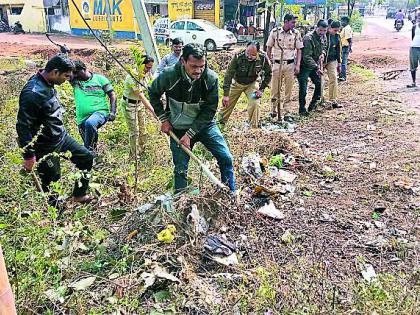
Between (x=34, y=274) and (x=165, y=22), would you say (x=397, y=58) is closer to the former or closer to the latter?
(x=165, y=22)

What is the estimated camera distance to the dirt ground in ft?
10.4

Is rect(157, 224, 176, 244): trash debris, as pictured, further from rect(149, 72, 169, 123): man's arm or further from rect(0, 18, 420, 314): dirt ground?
rect(149, 72, 169, 123): man's arm

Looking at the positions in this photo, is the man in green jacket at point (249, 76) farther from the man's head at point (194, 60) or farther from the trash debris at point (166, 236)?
the trash debris at point (166, 236)

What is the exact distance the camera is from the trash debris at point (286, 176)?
482 cm

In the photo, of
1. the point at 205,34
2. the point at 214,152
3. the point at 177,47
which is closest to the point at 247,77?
the point at 177,47

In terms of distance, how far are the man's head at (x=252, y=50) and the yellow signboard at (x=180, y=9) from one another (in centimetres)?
1737

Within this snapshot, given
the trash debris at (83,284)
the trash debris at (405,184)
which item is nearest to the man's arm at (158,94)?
the trash debris at (83,284)

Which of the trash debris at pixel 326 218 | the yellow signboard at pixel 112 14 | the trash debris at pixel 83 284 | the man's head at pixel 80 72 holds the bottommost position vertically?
the trash debris at pixel 326 218

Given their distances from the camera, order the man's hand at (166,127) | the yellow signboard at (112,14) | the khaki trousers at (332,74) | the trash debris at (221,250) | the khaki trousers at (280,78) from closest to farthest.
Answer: the trash debris at (221,250)
the man's hand at (166,127)
the khaki trousers at (280,78)
the khaki trousers at (332,74)
the yellow signboard at (112,14)

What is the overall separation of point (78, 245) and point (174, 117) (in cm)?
142

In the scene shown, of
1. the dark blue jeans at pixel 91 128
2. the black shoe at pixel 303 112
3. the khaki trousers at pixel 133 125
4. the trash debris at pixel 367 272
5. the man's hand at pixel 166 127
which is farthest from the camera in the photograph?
the black shoe at pixel 303 112

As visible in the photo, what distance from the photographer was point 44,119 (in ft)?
12.0

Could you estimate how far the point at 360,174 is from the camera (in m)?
5.05

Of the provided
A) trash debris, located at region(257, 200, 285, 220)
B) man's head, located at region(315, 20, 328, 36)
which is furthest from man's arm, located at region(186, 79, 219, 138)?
man's head, located at region(315, 20, 328, 36)
